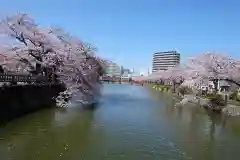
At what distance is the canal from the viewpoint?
1109cm

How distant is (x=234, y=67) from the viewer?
28.1m

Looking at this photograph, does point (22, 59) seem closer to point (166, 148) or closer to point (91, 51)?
point (91, 51)

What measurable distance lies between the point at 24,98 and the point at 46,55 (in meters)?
5.82

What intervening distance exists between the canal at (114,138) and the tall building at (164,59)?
103570 mm

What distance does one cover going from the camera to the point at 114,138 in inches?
537

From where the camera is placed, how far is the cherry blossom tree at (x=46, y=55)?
25328 millimetres

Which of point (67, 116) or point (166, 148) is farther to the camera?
point (67, 116)

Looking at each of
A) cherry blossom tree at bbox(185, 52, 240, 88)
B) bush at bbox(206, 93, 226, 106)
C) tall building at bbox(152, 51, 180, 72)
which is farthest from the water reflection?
tall building at bbox(152, 51, 180, 72)

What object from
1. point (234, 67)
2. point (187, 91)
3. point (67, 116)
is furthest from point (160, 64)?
point (67, 116)

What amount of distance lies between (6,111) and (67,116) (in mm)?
3254

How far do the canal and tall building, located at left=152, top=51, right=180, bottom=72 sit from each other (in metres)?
104

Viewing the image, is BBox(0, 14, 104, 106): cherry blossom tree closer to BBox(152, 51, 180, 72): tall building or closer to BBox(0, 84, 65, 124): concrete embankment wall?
BBox(0, 84, 65, 124): concrete embankment wall

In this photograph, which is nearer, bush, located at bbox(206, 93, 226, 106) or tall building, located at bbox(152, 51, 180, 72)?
bush, located at bbox(206, 93, 226, 106)

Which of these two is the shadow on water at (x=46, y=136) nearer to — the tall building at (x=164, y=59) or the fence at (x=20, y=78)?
the fence at (x=20, y=78)
